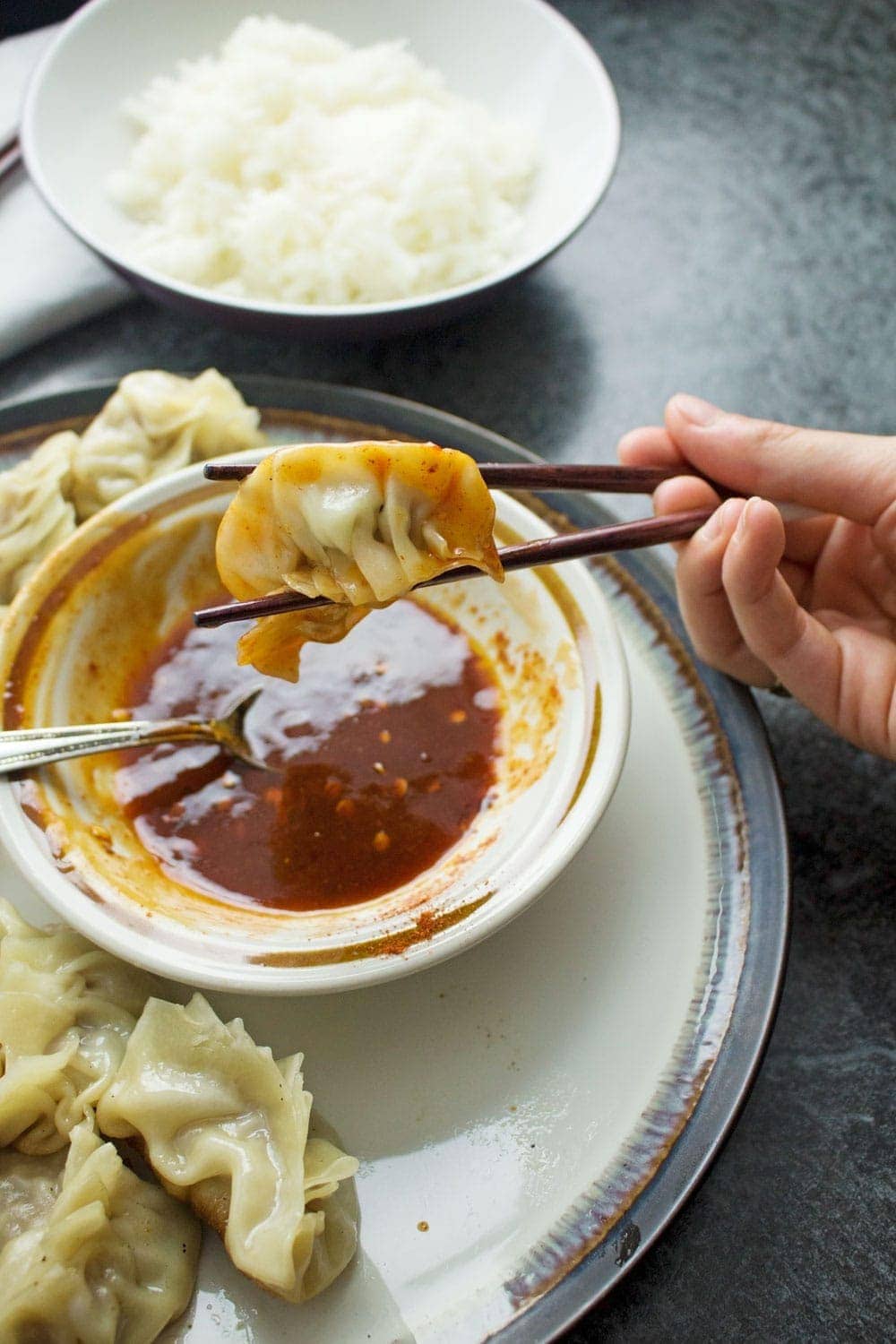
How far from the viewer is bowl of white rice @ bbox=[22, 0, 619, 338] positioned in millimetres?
3176

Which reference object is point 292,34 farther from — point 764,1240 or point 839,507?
point 764,1240

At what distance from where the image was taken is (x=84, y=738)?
2248 millimetres

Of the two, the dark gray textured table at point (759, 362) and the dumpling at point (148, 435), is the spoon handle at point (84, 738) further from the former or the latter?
the dark gray textured table at point (759, 362)

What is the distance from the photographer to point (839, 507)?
95.7 inches

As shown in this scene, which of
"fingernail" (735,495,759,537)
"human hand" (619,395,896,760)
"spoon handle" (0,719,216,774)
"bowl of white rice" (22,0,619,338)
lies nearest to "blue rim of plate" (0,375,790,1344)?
"human hand" (619,395,896,760)

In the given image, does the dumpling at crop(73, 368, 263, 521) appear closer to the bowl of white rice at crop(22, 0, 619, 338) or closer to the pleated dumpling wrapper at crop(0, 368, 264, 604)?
the pleated dumpling wrapper at crop(0, 368, 264, 604)

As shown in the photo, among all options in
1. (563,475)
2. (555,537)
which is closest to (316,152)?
(563,475)

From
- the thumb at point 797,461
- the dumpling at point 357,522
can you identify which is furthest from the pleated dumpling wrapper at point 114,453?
the thumb at point 797,461

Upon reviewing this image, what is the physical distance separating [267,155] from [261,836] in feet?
7.09

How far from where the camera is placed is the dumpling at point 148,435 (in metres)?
2.72

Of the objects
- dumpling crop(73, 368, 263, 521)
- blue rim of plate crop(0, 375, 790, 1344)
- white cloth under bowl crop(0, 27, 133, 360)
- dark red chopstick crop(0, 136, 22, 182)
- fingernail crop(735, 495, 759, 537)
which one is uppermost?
dark red chopstick crop(0, 136, 22, 182)

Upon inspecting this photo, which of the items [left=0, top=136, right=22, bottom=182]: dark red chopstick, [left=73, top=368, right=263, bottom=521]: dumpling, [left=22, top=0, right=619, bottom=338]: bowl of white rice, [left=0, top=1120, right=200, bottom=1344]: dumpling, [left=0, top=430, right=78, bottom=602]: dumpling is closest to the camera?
[left=0, top=1120, right=200, bottom=1344]: dumpling

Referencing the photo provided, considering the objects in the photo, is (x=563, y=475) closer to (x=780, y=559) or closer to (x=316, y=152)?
(x=780, y=559)

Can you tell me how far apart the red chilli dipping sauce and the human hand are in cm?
57
